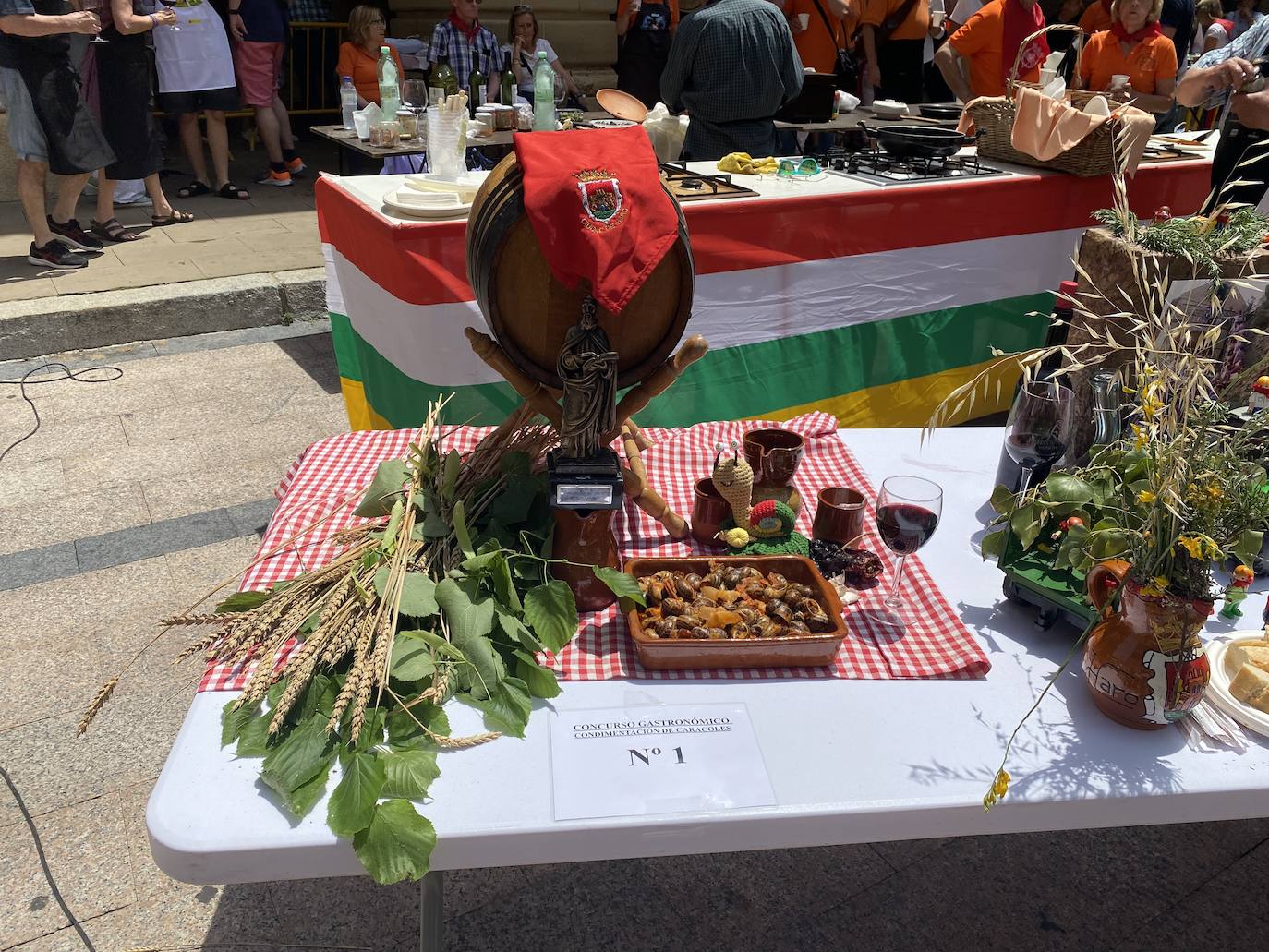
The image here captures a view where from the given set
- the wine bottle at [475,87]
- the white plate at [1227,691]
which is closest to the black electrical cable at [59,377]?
the wine bottle at [475,87]

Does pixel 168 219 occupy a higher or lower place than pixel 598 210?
lower

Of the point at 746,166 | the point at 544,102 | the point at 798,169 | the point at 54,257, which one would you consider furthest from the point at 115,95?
the point at 798,169

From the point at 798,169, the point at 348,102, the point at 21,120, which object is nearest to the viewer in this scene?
the point at 798,169

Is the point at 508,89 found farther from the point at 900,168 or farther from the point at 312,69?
the point at 312,69

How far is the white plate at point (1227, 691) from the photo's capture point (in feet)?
4.03

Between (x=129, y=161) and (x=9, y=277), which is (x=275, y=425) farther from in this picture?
(x=129, y=161)

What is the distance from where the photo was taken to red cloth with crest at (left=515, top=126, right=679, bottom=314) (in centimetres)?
127

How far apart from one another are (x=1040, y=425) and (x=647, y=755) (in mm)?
881

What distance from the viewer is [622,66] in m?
7.89

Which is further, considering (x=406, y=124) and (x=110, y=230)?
(x=110, y=230)

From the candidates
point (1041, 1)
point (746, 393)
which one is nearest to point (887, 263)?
point (746, 393)

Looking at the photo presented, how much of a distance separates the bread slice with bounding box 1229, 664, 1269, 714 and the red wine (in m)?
0.43

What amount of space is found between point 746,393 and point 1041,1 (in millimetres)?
8613

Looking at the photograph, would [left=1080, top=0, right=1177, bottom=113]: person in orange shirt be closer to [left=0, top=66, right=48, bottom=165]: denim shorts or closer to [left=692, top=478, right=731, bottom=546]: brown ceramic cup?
[left=692, top=478, right=731, bottom=546]: brown ceramic cup
